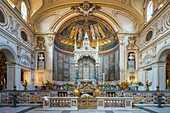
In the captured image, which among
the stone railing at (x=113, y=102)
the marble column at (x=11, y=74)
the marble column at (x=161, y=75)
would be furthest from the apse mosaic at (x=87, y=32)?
the stone railing at (x=113, y=102)

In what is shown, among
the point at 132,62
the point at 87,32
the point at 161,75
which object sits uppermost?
the point at 87,32

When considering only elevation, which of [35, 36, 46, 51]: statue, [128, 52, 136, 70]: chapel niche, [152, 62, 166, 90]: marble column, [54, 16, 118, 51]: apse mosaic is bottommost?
[152, 62, 166, 90]: marble column

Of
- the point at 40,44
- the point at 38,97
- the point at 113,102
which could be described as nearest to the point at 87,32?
the point at 40,44

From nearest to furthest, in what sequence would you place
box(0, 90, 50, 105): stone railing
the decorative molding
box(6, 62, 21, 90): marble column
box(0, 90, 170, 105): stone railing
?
box(0, 90, 170, 105): stone railing → box(0, 90, 50, 105): stone railing → box(6, 62, 21, 90): marble column → the decorative molding

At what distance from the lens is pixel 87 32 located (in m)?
28.6

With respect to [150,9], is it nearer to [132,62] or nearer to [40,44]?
[132,62]

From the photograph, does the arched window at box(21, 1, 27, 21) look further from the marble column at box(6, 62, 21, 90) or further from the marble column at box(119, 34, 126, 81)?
the marble column at box(119, 34, 126, 81)

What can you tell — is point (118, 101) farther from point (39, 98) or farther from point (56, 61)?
point (56, 61)

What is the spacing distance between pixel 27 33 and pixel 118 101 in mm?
13065

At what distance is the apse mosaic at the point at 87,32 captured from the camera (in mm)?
26625

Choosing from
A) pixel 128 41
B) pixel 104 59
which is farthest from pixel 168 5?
pixel 104 59

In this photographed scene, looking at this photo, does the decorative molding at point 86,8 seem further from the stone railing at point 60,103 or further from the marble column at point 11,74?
the stone railing at point 60,103

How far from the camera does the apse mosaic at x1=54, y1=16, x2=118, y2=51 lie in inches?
1048

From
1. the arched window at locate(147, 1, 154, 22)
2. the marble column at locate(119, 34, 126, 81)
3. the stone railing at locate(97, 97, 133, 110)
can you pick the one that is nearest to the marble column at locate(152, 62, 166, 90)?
the arched window at locate(147, 1, 154, 22)
